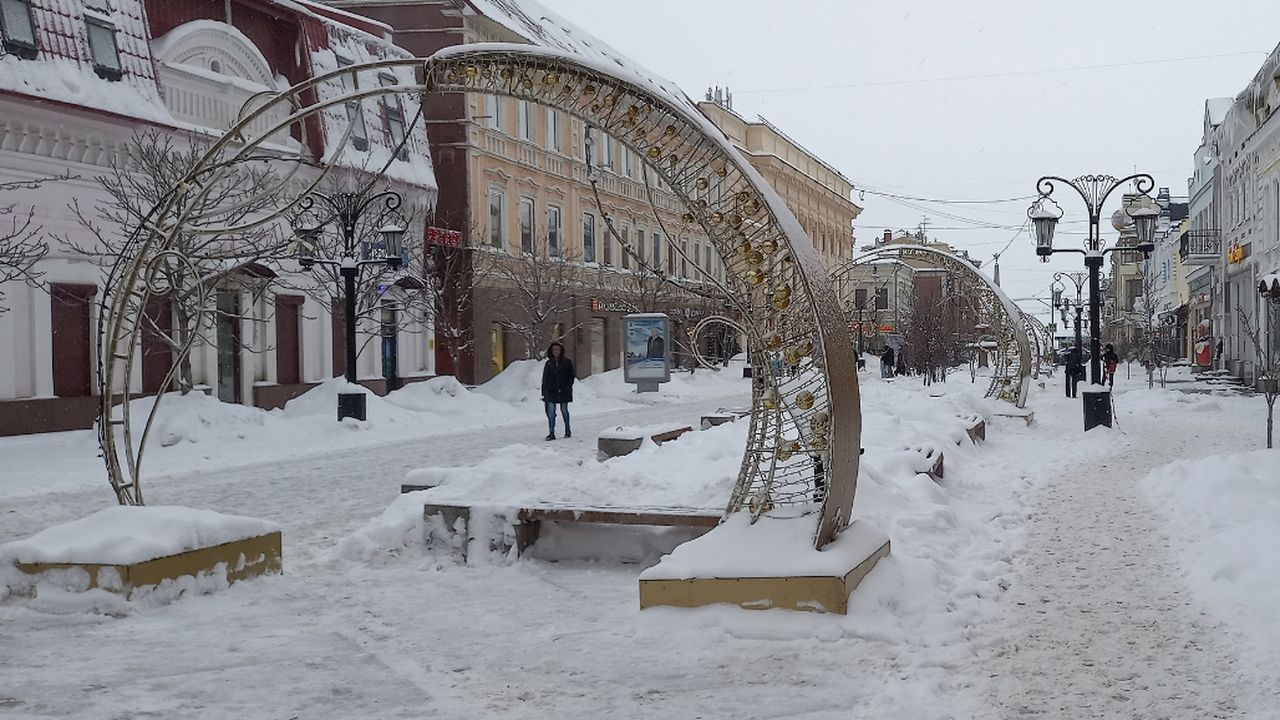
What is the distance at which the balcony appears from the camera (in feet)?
129

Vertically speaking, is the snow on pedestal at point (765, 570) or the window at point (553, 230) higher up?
the window at point (553, 230)

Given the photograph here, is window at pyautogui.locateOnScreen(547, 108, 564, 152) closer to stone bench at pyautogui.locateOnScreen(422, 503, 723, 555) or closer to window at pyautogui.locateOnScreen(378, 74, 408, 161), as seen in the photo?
window at pyautogui.locateOnScreen(378, 74, 408, 161)

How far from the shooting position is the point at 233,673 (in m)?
5.37

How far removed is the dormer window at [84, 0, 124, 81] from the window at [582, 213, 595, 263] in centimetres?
2002

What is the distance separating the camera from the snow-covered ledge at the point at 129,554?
6.50 meters

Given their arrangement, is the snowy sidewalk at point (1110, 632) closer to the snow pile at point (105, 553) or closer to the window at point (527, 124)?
the snow pile at point (105, 553)

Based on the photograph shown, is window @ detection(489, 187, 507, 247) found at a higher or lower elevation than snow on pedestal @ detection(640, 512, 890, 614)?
higher

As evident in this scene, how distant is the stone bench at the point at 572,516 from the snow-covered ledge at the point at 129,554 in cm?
149

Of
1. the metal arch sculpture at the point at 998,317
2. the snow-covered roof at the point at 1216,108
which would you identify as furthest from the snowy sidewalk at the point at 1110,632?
the snow-covered roof at the point at 1216,108

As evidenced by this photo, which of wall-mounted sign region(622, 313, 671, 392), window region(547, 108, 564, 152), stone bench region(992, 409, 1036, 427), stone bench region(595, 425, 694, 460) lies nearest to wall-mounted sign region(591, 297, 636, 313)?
window region(547, 108, 564, 152)

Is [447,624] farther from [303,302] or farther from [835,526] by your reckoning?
[303,302]

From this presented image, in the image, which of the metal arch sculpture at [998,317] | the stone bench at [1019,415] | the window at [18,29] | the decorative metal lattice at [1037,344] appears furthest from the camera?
the decorative metal lattice at [1037,344]

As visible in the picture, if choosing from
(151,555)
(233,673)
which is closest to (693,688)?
(233,673)

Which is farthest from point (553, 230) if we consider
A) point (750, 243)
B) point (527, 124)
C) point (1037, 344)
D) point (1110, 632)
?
point (1110, 632)
